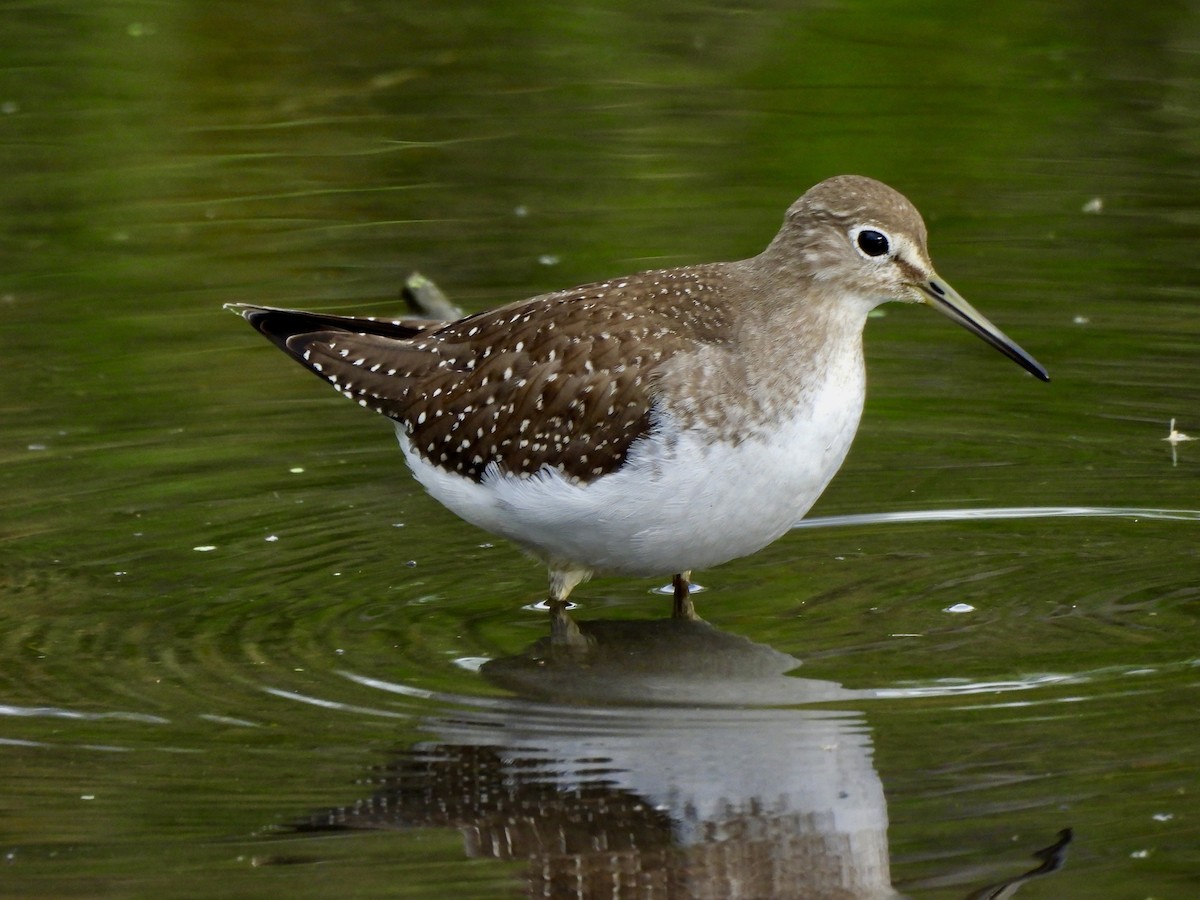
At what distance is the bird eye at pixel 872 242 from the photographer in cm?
909

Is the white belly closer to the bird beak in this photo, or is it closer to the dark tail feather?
the bird beak

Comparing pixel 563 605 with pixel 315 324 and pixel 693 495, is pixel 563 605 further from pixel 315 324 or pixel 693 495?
pixel 315 324

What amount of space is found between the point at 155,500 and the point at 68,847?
4046mm

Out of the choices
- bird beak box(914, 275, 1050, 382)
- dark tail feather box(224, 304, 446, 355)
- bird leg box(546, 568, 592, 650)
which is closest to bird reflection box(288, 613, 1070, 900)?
bird leg box(546, 568, 592, 650)

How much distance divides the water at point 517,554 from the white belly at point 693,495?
481mm

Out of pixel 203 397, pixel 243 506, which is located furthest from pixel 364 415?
pixel 243 506

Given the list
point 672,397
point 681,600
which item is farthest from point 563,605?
point 672,397

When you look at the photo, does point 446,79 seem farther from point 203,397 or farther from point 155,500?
point 155,500

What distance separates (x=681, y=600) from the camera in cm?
955

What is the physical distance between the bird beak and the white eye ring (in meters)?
0.24

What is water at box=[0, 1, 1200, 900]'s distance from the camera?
7.14 meters

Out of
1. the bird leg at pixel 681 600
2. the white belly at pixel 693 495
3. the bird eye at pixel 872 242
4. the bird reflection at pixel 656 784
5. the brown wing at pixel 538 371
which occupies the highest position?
the bird eye at pixel 872 242

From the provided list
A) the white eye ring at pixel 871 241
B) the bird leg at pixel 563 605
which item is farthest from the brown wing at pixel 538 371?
the white eye ring at pixel 871 241

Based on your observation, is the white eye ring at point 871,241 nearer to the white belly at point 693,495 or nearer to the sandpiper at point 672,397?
the sandpiper at point 672,397
